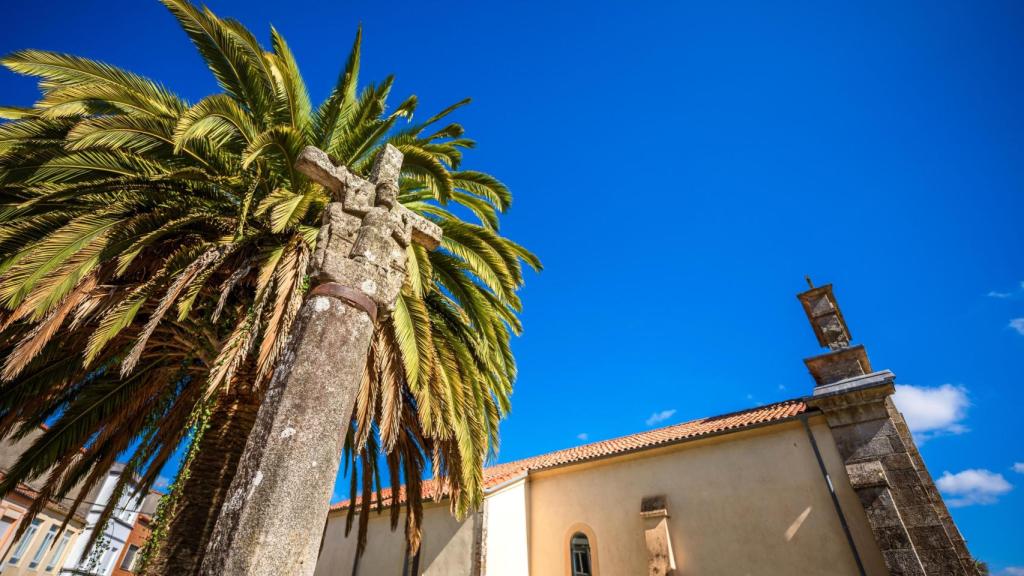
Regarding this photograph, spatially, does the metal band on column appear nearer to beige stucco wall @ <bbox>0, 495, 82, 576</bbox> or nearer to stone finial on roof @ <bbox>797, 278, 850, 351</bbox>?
stone finial on roof @ <bbox>797, 278, 850, 351</bbox>

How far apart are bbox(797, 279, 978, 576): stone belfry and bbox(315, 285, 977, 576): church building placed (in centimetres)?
2

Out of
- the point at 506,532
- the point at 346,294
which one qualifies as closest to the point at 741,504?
the point at 506,532

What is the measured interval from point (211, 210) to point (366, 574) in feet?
42.5

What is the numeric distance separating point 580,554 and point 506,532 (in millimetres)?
2070

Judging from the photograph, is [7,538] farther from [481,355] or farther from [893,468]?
[893,468]

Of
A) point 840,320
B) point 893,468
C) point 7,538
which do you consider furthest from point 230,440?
point 7,538

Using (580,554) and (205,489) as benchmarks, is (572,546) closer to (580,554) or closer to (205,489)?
(580,554)

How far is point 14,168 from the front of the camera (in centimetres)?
584

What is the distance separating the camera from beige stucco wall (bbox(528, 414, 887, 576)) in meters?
9.52

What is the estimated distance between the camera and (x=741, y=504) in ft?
34.8

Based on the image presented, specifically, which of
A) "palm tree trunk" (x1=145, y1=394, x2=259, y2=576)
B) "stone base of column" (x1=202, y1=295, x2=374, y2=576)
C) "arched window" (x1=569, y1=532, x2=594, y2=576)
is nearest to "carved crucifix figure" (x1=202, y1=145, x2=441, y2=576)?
"stone base of column" (x1=202, y1=295, x2=374, y2=576)

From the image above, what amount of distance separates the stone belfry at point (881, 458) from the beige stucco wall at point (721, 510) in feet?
1.41

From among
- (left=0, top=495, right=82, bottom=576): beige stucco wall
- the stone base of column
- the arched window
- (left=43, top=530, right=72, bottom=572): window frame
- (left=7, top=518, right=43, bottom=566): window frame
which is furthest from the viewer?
(left=43, top=530, right=72, bottom=572): window frame

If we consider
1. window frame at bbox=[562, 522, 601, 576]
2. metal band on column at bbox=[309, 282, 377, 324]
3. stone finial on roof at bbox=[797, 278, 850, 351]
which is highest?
stone finial on roof at bbox=[797, 278, 850, 351]
